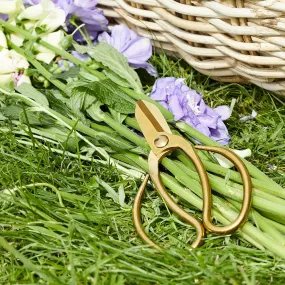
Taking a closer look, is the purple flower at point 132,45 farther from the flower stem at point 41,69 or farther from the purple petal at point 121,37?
the flower stem at point 41,69

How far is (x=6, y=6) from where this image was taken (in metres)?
1.13

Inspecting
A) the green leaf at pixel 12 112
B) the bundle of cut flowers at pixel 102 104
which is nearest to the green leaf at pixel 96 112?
the bundle of cut flowers at pixel 102 104

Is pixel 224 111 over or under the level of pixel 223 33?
under

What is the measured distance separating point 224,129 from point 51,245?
1.11 ft

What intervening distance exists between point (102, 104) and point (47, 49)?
0.55 feet

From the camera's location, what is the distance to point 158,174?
3.03 feet

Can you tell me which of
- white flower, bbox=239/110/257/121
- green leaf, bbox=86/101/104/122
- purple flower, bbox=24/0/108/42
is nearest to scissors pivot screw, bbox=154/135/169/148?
green leaf, bbox=86/101/104/122

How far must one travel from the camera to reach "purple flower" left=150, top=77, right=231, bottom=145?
40.3 inches

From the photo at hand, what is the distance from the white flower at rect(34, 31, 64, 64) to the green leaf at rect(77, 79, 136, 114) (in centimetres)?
14

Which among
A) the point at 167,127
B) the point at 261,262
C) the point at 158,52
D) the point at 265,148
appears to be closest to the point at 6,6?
the point at 158,52

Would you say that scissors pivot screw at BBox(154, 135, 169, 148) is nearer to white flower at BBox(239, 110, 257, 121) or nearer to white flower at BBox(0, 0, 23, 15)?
white flower at BBox(239, 110, 257, 121)

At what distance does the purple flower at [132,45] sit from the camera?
1.14 metres

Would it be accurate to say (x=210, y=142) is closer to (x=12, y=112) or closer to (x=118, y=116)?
(x=118, y=116)

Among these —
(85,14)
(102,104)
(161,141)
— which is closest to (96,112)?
(102,104)
